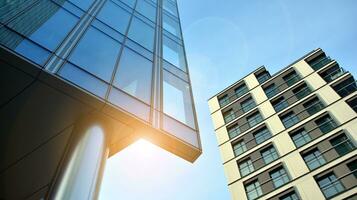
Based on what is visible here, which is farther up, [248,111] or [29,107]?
[248,111]

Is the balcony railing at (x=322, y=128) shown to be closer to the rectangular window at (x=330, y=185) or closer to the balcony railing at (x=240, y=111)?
the rectangular window at (x=330, y=185)

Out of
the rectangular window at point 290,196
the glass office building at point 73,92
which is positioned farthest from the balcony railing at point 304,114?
the glass office building at point 73,92

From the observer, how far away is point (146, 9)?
13.3 metres

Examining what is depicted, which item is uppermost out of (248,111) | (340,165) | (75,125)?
(248,111)

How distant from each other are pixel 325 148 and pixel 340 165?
6.70ft

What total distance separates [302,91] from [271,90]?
367 cm

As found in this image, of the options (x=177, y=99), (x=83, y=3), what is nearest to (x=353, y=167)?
(x=177, y=99)

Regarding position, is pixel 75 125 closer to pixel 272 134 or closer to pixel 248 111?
pixel 272 134

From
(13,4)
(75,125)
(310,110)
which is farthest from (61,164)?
(310,110)

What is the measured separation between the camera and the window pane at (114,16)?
31.9 ft

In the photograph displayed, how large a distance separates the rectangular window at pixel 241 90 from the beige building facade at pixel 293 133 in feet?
0.51

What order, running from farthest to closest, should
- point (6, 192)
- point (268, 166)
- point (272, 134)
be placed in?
point (272, 134) < point (268, 166) < point (6, 192)

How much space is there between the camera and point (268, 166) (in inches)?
922

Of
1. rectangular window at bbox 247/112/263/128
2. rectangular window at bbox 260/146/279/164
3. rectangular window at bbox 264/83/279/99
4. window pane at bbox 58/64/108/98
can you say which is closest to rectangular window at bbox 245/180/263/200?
rectangular window at bbox 260/146/279/164
